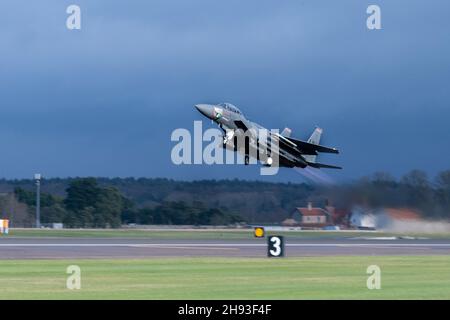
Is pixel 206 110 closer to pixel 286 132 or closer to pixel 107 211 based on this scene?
pixel 286 132

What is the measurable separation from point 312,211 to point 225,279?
56001 millimetres

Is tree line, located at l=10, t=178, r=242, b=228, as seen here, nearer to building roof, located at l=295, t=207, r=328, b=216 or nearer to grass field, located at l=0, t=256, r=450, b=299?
building roof, located at l=295, t=207, r=328, b=216

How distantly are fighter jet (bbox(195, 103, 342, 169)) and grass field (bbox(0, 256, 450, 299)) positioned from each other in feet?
44.1

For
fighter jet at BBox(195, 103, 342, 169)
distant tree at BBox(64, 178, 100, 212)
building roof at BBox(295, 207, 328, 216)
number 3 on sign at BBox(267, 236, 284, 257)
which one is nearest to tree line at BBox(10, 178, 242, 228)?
distant tree at BBox(64, 178, 100, 212)

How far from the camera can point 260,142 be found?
195 feet

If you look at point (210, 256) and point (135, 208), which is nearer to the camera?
point (210, 256)

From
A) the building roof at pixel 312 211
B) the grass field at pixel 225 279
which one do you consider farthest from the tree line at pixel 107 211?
the grass field at pixel 225 279

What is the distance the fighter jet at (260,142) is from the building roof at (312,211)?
1678 cm

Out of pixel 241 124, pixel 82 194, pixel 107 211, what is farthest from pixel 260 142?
pixel 82 194

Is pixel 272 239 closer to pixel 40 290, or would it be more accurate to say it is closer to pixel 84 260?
pixel 84 260
